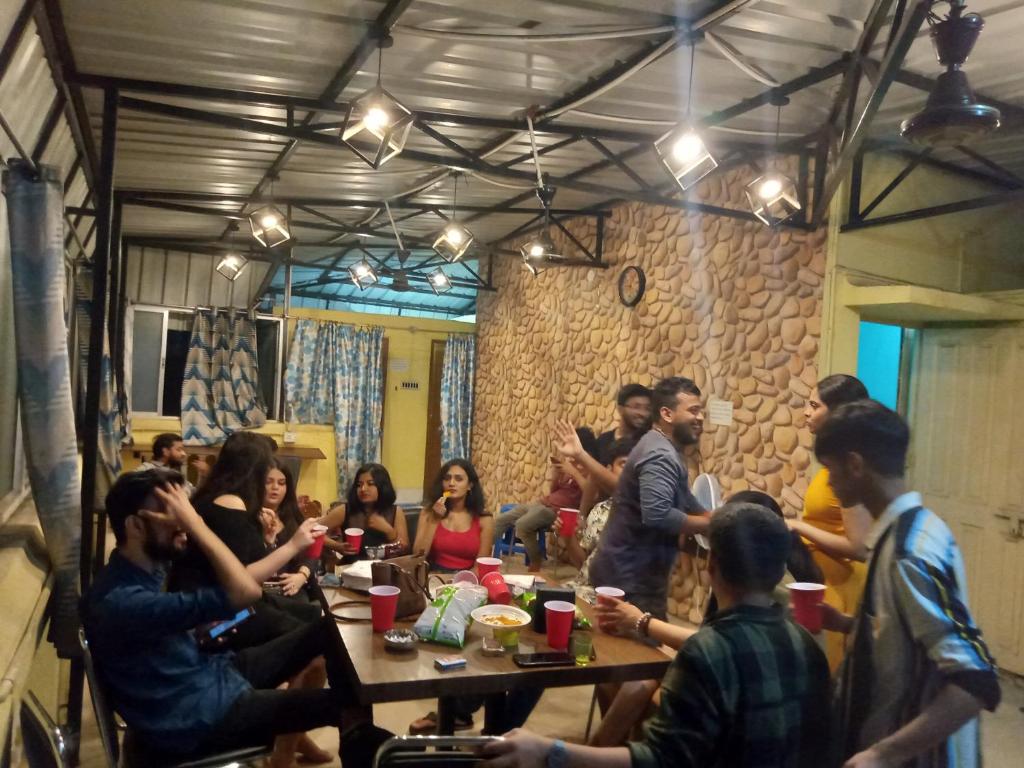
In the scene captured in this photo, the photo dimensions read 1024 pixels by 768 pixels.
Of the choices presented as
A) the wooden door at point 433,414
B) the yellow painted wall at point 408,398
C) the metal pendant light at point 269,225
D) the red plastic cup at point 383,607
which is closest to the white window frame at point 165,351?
the yellow painted wall at point 408,398

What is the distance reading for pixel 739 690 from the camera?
1.31m

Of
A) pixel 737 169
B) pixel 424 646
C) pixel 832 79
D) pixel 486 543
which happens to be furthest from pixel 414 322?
pixel 424 646

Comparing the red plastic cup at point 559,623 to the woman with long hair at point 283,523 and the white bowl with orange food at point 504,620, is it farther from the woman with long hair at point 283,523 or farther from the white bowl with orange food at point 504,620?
the woman with long hair at point 283,523

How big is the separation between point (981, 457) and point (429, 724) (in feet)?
11.4

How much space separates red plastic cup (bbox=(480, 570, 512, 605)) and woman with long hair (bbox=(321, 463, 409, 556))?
1.27 meters

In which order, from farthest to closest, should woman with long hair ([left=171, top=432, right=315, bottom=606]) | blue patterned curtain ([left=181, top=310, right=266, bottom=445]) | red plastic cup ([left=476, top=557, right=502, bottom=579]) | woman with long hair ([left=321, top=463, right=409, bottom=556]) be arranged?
blue patterned curtain ([left=181, top=310, right=266, bottom=445]) < woman with long hair ([left=321, top=463, right=409, bottom=556]) < red plastic cup ([left=476, top=557, right=502, bottom=579]) < woman with long hair ([left=171, top=432, right=315, bottom=606])

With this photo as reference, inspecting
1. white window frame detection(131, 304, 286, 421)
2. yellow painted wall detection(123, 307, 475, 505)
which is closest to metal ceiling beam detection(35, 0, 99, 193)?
white window frame detection(131, 304, 286, 421)

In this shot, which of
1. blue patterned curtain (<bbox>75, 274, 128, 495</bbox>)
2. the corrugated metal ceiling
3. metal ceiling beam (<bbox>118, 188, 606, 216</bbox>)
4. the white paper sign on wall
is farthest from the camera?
metal ceiling beam (<bbox>118, 188, 606, 216</bbox>)

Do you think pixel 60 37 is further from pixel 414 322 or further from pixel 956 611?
pixel 414 322

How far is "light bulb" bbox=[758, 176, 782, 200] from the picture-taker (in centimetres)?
390

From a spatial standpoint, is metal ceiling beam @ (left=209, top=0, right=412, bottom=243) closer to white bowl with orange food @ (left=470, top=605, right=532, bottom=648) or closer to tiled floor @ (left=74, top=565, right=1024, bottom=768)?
white bowl with orange food @ (left=470, top=605, right=532, bottom=648)

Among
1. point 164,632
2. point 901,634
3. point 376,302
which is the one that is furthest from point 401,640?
point 376,302

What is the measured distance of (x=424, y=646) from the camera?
2.21 meters

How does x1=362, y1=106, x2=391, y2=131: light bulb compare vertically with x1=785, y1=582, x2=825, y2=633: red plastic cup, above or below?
above
